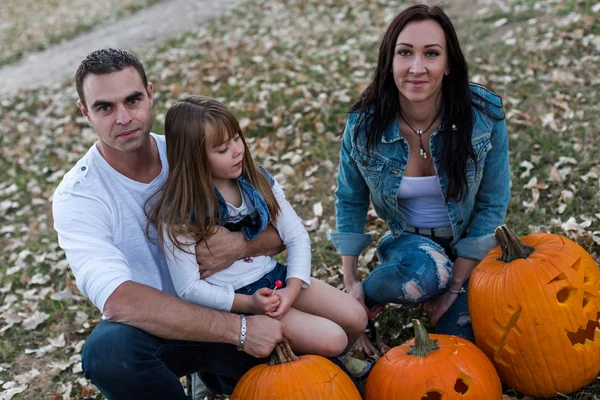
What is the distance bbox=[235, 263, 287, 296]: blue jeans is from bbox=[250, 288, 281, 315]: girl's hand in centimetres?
14

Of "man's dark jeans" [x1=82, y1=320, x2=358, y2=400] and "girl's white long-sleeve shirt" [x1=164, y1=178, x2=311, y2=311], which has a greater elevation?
"girl's white long-sleeve shirt" [x1=164, y1=178, x2=311, y2=311]

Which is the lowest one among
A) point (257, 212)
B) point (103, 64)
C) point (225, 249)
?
point (225, 249)

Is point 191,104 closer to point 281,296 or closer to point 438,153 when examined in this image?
point 281,296

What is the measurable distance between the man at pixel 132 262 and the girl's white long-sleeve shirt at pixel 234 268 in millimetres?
58

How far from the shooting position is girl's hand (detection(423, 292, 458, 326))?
346cm

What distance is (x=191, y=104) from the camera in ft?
9.62

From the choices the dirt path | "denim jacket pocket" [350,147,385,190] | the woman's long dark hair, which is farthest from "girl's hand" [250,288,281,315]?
the dirt path

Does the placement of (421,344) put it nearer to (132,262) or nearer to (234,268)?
(234,268)

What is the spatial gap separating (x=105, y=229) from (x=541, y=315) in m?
2.07

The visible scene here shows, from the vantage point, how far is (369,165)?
3.43 meters

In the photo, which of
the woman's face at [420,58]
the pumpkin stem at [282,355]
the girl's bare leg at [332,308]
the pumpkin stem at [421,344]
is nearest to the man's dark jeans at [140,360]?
the pumpkin stem at [282,355]

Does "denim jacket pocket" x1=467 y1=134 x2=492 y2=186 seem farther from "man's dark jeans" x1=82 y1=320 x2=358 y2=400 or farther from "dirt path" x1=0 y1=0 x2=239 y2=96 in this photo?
"dirt path" x1=0 y1=0 x2=239 y2=96

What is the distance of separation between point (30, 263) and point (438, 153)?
4105mm

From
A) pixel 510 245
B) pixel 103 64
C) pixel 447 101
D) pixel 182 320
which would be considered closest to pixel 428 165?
pixel 447 101
